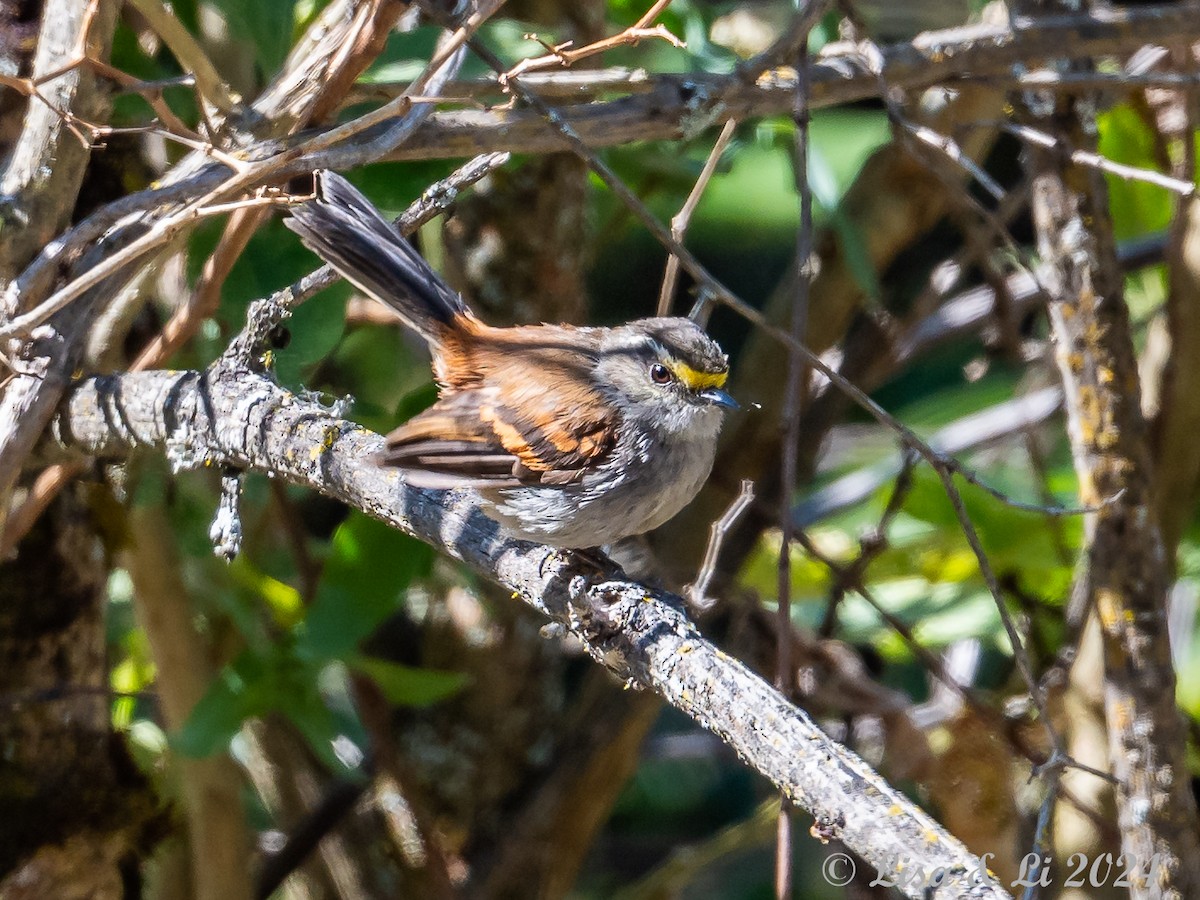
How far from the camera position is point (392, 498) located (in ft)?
6.91

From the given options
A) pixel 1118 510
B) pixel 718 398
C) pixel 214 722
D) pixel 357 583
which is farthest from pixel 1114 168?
pixel 214 722

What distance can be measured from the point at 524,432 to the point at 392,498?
1.92 feet

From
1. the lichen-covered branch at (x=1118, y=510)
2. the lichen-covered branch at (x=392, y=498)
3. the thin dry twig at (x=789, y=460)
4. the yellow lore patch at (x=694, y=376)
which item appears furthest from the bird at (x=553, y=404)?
Result: the lichen-covered branch at (x=1118, y=510)

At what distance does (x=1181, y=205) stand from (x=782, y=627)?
65.0 inches

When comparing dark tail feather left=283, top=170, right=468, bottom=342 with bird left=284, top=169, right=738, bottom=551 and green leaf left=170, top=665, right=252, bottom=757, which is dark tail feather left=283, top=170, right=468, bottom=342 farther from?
green leaf left=170, top=665, right=252, bottom=757

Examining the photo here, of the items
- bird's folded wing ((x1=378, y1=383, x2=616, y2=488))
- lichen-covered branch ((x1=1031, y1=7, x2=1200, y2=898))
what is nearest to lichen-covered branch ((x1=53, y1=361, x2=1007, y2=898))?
bird's folded wing ((x1=378, y1=383, x2=616, y2=488))

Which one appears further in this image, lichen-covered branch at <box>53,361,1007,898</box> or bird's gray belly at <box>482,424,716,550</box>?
bird's gray belly at <box>482,424,716,550</box>

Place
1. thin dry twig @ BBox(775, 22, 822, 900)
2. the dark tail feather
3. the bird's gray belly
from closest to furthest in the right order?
thin dry twig @ BBox(775, 22, 822, 900) < the dark tail feather < the bird's gray belly

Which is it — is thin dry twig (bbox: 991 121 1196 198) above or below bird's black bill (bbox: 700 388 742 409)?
above

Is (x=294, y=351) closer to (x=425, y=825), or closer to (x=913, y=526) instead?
(x=425, y=825)

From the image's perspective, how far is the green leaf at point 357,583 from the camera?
2.49 m

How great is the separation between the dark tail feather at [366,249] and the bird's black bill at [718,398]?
624 millimetres

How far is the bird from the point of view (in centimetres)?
244

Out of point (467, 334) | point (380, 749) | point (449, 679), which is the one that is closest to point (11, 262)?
point (467, 334)
